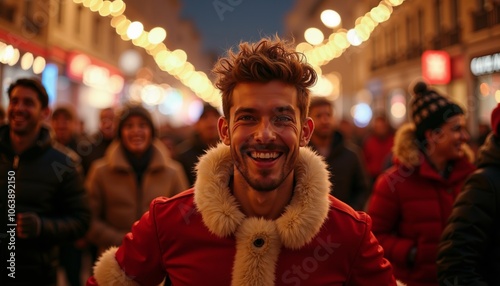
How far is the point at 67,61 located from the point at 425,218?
761 inches

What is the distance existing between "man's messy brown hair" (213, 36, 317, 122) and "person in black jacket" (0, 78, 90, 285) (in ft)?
6.60

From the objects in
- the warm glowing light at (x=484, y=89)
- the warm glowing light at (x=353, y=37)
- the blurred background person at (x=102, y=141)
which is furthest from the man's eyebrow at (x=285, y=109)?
the warm glowing light at (x=353, y=37)

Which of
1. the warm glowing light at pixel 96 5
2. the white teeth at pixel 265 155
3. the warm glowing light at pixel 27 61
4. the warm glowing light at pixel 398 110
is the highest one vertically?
the warm glowing light at pixel 96 5

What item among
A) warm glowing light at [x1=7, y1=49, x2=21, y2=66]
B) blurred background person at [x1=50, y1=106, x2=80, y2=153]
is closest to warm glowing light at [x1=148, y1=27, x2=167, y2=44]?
warm glowing light at [x1=7, y1=49, x2=21, y2=66]

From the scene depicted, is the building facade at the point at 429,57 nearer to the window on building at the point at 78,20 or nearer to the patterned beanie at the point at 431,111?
the patterned beanie at the point at 431,111

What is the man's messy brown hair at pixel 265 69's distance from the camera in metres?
2.44

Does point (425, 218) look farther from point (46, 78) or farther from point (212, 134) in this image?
point (46, 78)

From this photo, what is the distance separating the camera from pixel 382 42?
103 ft

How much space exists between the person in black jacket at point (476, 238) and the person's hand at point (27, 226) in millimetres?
2637

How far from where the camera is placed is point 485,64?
37.1 feet

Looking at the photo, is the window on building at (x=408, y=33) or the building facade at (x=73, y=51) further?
the window on building at (x=408, y=33)

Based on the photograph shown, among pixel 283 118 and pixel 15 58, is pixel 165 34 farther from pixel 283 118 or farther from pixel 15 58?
pixel 283 118

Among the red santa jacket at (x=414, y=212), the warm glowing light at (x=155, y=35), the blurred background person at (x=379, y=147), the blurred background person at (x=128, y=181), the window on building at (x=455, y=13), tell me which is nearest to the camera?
the red santa jacket at (x=414, y=212)

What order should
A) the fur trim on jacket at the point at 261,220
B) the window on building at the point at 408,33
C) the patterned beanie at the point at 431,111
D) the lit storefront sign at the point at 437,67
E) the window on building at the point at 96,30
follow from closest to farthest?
the fur trim on jacket at the point at 261,220
the patterned beanie at the point at 431,111
the lit storefront sign at the point at 437,67
the window on building at the point at 408,33
the window on building at the point at 96,30
